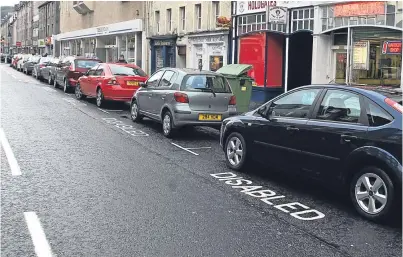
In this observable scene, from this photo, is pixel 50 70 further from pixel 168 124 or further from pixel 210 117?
pixel 210 117

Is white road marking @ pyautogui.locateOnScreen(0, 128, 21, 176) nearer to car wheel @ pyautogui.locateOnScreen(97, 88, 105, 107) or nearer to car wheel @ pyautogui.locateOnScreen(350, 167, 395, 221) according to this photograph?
car wheel @ pyautogui.locateOnScreen(350, 167, 395, 221)

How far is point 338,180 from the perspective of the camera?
20.6ft

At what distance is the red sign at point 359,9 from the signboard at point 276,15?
72.4 inches

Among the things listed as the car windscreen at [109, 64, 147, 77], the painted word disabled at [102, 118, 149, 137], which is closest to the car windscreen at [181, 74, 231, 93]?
the painted word disabled at [102, 118, 149, 137]

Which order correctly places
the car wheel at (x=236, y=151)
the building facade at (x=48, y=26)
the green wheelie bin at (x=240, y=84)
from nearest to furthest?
the car wheel at (x=236, y=151) → the green wheelie bin at (x=240, y=84) → the building facade at (x=48, y=26)

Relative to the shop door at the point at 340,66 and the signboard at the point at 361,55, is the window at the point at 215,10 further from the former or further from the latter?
the signboard at the point at 361,55

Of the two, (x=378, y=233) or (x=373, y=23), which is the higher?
(x=373, y=23)

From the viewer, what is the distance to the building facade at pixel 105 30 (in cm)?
3450

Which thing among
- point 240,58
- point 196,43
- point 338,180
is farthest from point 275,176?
point 196,43

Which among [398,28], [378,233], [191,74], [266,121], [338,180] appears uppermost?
[398,28]

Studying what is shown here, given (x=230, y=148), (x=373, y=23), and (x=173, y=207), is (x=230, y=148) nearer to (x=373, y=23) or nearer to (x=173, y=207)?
(x=173, y=207)

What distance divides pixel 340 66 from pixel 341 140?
37.6ft

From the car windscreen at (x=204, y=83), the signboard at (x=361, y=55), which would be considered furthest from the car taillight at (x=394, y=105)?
the signboard at (x=361, y=55)

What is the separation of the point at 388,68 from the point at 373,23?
4.80 ft
